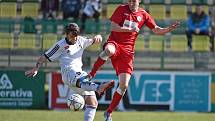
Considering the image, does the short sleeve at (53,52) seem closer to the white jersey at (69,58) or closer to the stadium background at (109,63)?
Result: the white jersey at (69,58)

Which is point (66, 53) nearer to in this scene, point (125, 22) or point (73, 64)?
point (73, 64)

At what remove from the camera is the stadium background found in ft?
63.4

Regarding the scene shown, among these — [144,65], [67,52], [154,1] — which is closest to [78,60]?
[67,52]

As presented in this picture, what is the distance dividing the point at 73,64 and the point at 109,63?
28.6ft

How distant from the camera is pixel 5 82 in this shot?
63.5 ft

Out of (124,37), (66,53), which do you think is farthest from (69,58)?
(124,37)

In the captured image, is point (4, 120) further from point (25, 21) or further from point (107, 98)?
point (25, 21)

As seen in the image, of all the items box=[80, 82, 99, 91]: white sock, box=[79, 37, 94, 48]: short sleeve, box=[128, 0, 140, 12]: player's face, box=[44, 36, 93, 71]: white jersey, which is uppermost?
box=[128, 0, 140, 12]: player's face

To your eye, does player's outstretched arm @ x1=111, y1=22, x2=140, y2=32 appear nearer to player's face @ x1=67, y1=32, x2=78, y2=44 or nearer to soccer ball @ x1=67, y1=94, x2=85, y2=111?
player's face @ x1=67, y1=32, x2=78, y2=44

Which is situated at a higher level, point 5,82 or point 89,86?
point 89,86

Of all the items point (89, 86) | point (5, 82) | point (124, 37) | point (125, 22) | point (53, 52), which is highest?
point (125, 22)

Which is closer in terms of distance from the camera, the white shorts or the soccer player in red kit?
the white shorts

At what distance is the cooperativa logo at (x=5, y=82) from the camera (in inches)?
760

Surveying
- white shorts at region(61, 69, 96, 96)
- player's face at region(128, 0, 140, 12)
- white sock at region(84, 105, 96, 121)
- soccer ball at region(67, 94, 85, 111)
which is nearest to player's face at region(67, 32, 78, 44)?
white shorts at region(61, 69, 96, 96)
